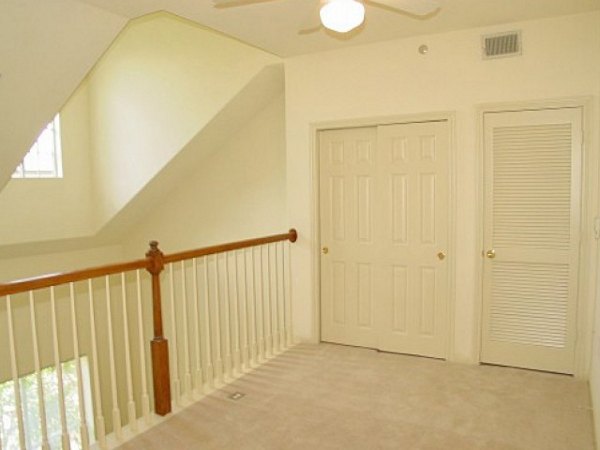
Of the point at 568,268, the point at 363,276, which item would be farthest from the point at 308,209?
the point at 568,268

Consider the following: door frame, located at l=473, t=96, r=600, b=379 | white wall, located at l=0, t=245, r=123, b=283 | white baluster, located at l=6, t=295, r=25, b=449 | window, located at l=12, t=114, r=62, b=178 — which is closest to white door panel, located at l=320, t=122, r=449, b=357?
door frame, located at l=473, t=96, r=600, b=379

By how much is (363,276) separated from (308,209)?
2.61 ft

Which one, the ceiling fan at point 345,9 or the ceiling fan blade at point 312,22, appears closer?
the ceiling fan at point 345,9

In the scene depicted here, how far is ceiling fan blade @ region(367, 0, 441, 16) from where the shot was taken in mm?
2217

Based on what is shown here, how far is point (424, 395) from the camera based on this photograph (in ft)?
10.8

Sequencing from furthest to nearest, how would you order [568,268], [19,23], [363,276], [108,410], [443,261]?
1. [108,410]
2. [363,276]
3. [443,261]
4. [568,268]
5. [19,23]

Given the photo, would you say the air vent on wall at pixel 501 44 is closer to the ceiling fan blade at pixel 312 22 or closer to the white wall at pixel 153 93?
the ceiling fan blade at pixel 312 22

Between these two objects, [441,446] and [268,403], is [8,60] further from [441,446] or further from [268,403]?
[441,446]

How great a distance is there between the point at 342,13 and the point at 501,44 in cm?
205

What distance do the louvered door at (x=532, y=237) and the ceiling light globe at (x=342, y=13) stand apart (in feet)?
6.58

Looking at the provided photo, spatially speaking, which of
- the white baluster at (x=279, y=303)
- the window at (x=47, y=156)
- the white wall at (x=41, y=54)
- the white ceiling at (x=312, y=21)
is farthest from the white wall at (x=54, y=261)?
the white ceiling at (x=312, y=21)

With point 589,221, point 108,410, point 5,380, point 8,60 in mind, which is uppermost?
point 8,60

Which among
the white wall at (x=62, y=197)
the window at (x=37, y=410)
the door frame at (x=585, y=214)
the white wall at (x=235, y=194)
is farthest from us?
→ the window at (x=37, y=410)

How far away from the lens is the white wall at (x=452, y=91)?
3.40 metres
